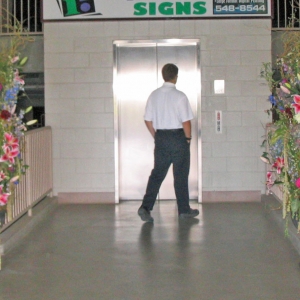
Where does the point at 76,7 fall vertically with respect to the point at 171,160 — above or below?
above

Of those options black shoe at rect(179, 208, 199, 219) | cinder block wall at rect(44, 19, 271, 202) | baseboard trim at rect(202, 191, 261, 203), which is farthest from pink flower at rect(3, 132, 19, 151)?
baseboard trim at rect(202, 191, 261, 203)

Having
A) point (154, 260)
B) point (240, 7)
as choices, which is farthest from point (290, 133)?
point (240, 7)

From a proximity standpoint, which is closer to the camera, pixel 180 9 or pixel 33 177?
pixel 33 177

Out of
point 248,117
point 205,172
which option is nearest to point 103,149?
point 205,172

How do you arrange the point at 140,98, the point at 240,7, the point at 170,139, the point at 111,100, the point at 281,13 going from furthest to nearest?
the point at 281,13, the point at 140,98, the point at 111,100, the point at 240,7, the point at 170,139

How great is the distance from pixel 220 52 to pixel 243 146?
132 centimetres

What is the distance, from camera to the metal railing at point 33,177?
7000 millimetres

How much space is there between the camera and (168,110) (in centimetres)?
774

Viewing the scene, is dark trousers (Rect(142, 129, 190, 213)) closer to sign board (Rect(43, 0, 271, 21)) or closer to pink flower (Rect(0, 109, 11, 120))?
sign board (Rect(43, 0, 271, 21))

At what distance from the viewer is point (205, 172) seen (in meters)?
9.22

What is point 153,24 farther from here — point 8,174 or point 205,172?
point 8,174

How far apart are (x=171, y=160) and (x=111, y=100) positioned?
5.98 ft

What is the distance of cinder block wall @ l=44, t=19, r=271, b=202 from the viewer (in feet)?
29.9

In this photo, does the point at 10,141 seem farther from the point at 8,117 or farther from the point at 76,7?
the point at 76,7
